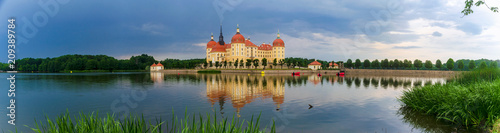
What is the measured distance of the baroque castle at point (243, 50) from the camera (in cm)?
11175

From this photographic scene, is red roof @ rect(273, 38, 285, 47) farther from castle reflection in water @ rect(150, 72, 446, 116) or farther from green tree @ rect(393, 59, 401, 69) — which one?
castle reflection in water @ rect(150, 72, 446, 116)

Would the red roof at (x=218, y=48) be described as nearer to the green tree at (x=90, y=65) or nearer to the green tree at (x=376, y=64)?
the green tree at (x=90, y=65)

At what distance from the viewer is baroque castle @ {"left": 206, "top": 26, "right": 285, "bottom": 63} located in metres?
112

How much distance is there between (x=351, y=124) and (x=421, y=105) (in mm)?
5108

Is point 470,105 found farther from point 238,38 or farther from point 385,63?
point 238,38

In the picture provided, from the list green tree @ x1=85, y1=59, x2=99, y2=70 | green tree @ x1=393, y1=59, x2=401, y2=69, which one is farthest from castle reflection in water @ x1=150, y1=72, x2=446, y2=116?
green tree @ x1=85, y1=59, x2=99, y2=70

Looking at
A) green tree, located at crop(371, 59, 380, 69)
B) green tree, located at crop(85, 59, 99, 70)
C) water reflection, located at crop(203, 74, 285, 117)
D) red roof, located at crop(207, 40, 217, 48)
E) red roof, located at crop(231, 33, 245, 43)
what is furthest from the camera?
red roof, located at crop(207, 40, 217, 48)

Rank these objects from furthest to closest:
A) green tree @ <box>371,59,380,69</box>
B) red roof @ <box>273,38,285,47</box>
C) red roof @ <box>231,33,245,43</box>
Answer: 1. red roof @ <box>273,38,285,47</box>
2. red roof @ <box>231,33,245,43</box>
3. green tree @ <box>371,59,380,69</box>

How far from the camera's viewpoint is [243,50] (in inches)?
4429

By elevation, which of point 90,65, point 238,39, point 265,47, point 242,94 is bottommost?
point 242,94

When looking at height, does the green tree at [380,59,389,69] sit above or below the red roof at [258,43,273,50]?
below

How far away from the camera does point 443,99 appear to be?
488 inches

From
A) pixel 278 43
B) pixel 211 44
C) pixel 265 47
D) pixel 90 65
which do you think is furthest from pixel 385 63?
pixel 90 65

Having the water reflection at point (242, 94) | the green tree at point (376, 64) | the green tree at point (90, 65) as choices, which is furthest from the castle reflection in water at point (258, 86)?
the green tree at point (90, 65)
